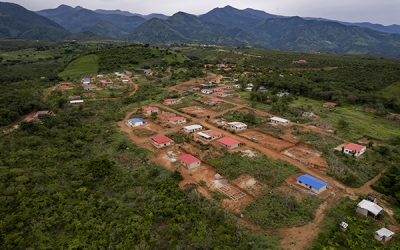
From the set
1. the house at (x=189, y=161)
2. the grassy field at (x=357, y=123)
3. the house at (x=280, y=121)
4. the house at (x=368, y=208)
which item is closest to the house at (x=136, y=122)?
the house at (x=189, y=161)

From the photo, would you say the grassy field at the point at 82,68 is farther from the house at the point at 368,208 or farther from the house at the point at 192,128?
the house at the point at 368,208

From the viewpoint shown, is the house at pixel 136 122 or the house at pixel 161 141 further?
the house at pixel 136 122

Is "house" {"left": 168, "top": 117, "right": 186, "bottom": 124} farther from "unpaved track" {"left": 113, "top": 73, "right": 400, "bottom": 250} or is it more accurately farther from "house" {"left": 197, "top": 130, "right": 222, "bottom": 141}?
"unpaved track" {"left": 113, "top": 73, "right": 400, "bottom": 250}

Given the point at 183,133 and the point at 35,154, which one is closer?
the point at 35,154

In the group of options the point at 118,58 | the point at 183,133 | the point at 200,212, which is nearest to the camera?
the point at 200,212

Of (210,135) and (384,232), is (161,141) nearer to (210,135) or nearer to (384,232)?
(210,135)

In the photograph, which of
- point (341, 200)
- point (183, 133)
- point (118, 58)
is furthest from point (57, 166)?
point (118, 58)

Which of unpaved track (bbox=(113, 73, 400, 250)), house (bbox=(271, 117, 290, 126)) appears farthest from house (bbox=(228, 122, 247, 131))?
unpaved track (bbox=(113, 73, 400, 250))

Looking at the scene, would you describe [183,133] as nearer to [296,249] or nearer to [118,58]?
[296,249]
